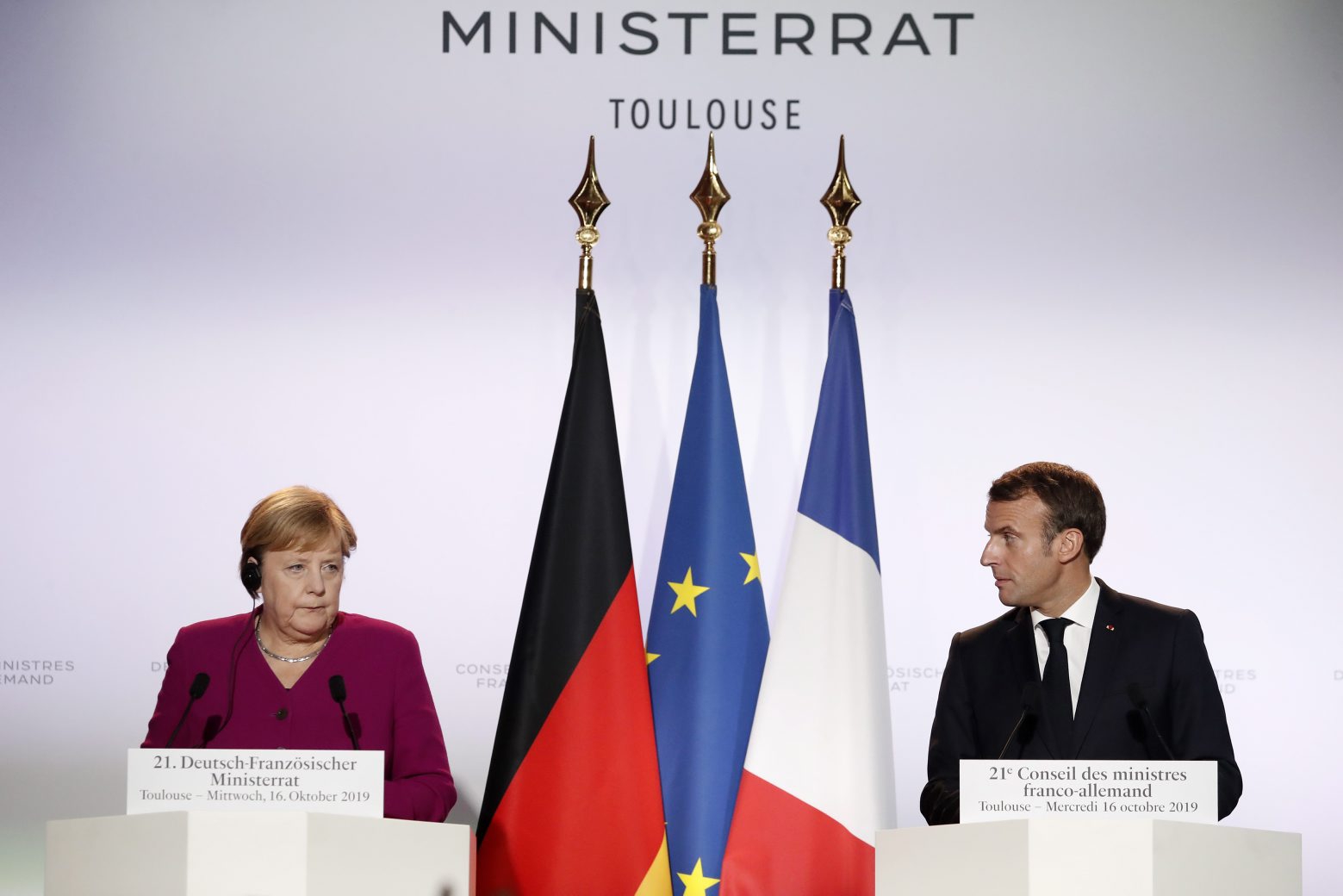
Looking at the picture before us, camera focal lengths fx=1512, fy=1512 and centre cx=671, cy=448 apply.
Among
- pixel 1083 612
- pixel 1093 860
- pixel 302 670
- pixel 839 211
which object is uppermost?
pixel 839 211

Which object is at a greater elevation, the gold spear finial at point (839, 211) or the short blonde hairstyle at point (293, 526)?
the gold spear finial at point (839, 211)

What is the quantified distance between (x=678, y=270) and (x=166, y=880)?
252cm

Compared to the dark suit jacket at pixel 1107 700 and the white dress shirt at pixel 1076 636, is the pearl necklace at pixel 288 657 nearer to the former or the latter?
the dark suit jacket at pixel 1107 700

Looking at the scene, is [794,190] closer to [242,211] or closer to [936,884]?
[242,211]

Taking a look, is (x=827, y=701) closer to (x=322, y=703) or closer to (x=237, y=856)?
(x=322, y=703)

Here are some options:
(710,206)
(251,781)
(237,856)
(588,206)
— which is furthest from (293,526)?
(710,206)

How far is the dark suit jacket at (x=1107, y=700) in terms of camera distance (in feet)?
10.9

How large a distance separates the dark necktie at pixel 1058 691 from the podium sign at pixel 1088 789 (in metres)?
0.65

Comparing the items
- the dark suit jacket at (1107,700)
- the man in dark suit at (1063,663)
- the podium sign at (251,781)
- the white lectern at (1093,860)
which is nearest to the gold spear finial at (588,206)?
the man in dark suit at (1063,663)

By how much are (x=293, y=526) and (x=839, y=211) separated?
5.72 feet

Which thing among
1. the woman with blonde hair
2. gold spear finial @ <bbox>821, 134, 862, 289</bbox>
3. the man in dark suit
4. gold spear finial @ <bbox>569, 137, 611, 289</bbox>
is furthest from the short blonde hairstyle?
gold spear finial @ <bbox>821, 134, 862, 289</bbox>

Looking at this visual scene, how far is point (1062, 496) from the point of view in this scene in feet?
11.6

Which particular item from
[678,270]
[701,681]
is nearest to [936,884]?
[701,681]

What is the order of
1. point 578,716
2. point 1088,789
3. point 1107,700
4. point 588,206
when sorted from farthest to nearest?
point 588,206, point 578,716, point 1107,700, point 1088,789
